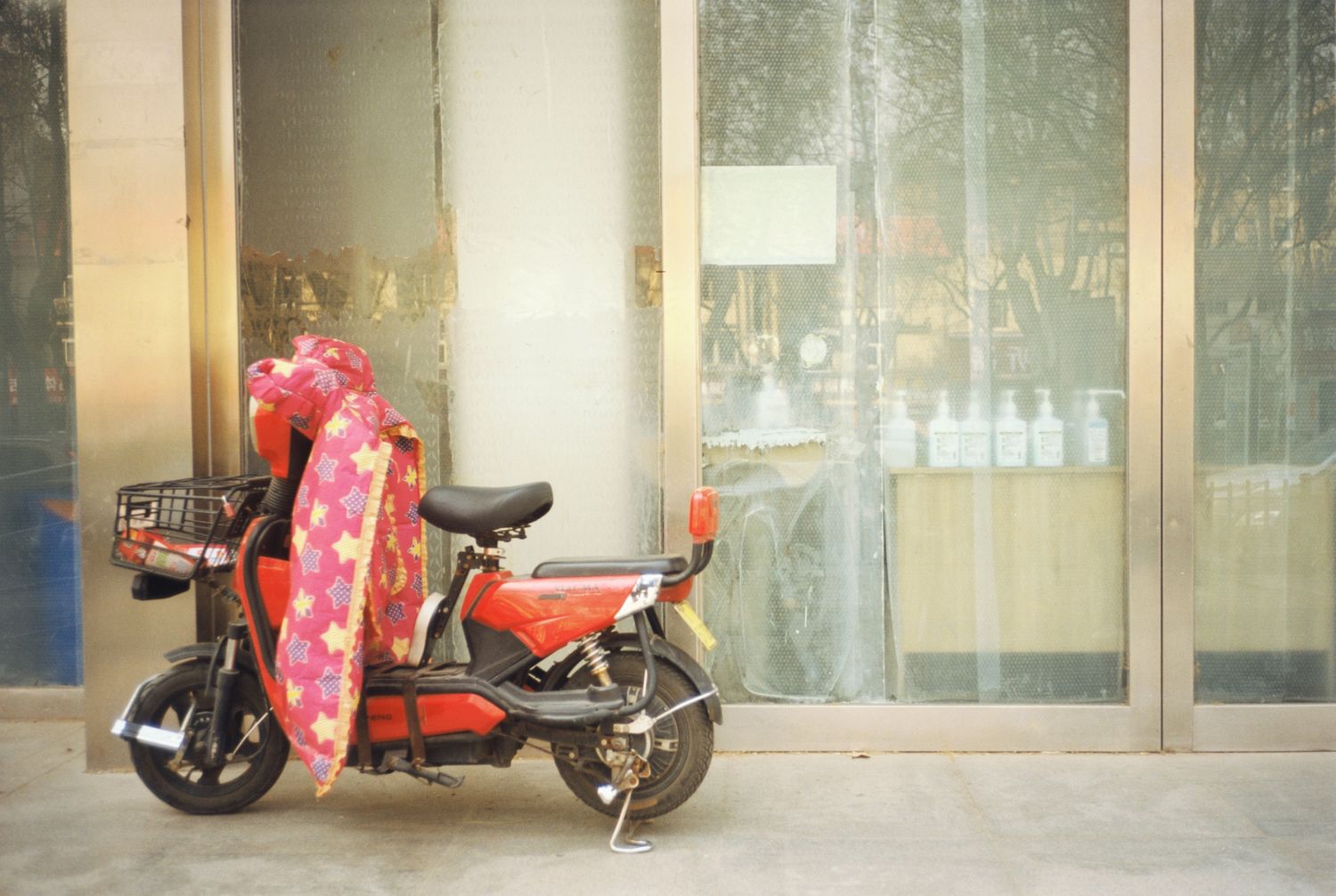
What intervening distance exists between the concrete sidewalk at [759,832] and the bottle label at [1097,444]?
52.7 inches

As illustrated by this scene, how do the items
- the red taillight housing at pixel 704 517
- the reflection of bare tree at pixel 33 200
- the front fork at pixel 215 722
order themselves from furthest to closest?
the reflection of bare tree at pixel 33 200 → the front fork at pixel 215 722 → the red taillight housing at pixel 704 517

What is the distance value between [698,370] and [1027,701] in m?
2.11

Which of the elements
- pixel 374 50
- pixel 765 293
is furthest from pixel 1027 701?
pixel 374 50

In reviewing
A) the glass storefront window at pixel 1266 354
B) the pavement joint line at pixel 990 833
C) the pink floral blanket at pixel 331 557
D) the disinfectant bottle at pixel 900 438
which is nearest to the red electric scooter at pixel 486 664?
the pink floral blanket at pixel 331 557

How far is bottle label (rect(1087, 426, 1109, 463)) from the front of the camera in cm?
548

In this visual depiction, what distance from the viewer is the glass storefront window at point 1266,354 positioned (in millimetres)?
5414

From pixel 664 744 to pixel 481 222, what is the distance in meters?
2.58

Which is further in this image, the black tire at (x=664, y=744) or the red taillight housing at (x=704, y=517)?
the black tire at (x=664, y=744)

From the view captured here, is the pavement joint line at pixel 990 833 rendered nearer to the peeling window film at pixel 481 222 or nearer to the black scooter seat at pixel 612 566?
the black scooter seat at pixel 612 566

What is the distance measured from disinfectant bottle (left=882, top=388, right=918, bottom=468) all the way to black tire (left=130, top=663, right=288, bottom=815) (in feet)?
9.37

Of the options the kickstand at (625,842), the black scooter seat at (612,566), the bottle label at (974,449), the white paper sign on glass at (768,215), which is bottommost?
the kickstand at (625,842)

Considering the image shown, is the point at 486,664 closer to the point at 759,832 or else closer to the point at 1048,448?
the point at 759,832

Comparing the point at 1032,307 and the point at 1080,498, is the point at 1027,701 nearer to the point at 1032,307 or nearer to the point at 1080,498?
the point at 1080,498

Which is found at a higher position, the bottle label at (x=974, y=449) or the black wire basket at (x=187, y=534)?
the bottle label at (x=974, y=449)
